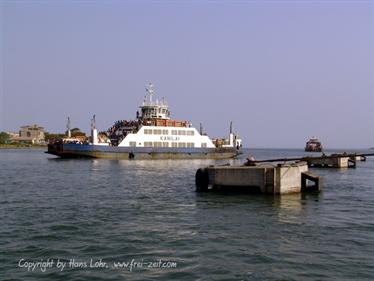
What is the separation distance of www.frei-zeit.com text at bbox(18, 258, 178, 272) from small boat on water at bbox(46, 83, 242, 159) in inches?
2418

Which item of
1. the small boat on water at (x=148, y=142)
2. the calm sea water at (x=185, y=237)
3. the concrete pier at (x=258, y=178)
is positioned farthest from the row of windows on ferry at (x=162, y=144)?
the calm sea water at (x=185, y=237)

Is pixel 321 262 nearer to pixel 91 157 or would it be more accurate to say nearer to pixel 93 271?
pixel 93 271

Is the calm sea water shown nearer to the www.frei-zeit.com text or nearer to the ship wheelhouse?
the www.frei-zeit.com text

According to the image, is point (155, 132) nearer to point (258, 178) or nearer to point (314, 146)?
point (258, 178)

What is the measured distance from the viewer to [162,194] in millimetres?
29344

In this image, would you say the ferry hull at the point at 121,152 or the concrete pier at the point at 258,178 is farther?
the ferry hull at the point at 121,152

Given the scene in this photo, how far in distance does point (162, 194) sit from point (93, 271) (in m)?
17.4

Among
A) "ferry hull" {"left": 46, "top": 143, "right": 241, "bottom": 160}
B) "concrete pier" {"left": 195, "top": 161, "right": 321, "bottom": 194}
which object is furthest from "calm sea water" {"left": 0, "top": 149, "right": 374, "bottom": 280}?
"ferry hull" {"left": 46, "top": 143, "right": 241, "bottom": 160}

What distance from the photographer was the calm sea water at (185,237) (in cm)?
1219

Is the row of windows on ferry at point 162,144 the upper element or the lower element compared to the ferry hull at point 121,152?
upper

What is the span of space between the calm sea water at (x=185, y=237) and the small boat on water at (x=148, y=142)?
1844 inches

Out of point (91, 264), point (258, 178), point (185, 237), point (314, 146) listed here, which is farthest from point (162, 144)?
point (314, 146)

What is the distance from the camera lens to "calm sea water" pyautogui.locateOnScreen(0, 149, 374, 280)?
40.0ft

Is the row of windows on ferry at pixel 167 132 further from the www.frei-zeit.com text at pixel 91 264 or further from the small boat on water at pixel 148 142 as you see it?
the www.frei-zeit.com text at pixel 91 264
